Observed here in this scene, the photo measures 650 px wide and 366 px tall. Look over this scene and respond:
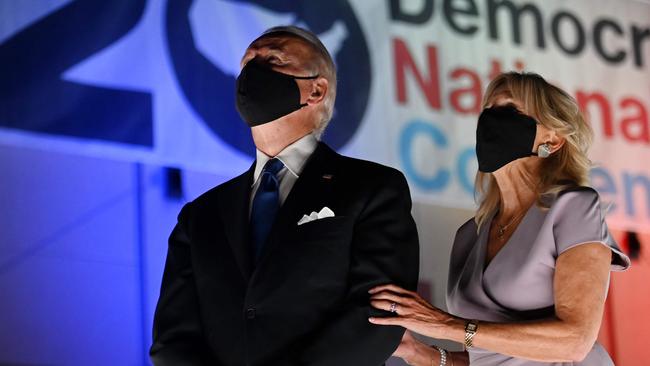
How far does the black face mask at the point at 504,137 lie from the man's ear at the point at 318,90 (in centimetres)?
46

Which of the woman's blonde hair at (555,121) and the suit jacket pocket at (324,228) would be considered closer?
the suit jacket pocket at (324,228)

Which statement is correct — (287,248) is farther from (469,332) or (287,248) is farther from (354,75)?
(354,75)

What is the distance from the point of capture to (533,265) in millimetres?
2777

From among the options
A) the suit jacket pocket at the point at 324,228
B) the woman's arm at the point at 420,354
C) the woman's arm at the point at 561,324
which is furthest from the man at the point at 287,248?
the woman's arm at the point at 420,354

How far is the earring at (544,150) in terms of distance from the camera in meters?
2.93

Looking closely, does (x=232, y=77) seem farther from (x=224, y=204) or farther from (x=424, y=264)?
(x=224, y=204)

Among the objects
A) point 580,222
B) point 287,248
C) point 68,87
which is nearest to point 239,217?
point 287,248

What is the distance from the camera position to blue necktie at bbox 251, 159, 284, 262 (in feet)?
8.47

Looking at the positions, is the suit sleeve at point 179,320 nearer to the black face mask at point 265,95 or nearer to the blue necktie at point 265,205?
the blue necktie at point 265,205

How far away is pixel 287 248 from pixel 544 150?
0.80 m

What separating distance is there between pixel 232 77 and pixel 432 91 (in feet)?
2.59

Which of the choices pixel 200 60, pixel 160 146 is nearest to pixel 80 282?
pixel 160 146

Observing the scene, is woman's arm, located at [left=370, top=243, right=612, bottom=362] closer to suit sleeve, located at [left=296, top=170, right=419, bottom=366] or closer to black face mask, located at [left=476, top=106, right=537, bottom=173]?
suit sleeve, located at [left=296, top=170, right=419, bottom=366]

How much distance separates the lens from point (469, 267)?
300cm
